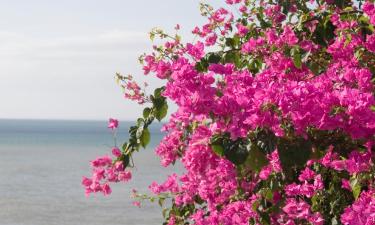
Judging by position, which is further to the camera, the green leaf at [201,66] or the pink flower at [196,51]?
the pink flower at [196,51]

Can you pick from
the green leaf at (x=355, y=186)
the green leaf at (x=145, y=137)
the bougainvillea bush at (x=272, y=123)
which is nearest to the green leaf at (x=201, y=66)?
the bougainvillea bush at (x=272, y=123)

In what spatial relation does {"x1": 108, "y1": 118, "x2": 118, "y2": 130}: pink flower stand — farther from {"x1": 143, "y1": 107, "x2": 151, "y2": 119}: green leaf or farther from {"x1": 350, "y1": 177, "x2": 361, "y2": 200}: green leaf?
{"x1": 350, "y1": 177, "x2": 361, "y2": 200}: green leaf

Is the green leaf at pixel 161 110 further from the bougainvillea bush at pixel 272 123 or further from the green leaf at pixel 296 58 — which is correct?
the green leaf at pixel 296 58

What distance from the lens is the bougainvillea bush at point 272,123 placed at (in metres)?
3.44

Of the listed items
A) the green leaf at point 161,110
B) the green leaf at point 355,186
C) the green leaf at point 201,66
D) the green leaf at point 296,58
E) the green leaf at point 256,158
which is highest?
the green leaf at point 201,66

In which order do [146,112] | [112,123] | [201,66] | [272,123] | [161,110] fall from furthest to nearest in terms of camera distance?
1. [112,123]
2. [201,66]
3. [146,112]
4. [161,110]
5. [272,123]

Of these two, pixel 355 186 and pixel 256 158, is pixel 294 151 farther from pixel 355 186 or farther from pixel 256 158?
pixel 355 186

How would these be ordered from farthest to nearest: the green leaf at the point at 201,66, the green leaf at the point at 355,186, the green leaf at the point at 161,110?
the green leaf at the point at 201,66
the green leaf at the point at 161,110
the green leaf at the point at 355,186

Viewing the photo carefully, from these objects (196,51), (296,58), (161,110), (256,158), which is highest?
(196,51)

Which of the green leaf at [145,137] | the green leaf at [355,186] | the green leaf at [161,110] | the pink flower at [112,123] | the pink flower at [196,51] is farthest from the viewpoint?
the pink flower at [112,123]

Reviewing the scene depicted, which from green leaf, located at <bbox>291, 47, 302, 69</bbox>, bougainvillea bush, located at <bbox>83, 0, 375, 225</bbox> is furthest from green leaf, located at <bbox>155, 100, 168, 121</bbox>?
green leaf, located at <bbox>291, 47, 302, 69</bbox>

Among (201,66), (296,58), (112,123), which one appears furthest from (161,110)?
(112,123)

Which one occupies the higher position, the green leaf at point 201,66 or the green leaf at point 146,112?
the green leaf at point 201,66

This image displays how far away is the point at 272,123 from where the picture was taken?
3.39m
